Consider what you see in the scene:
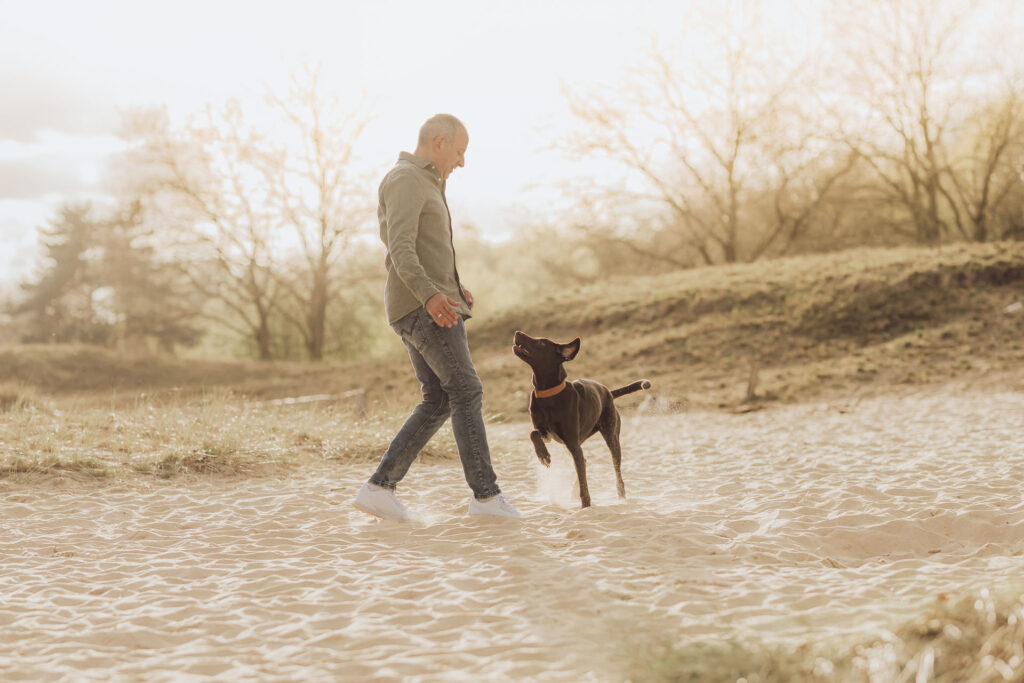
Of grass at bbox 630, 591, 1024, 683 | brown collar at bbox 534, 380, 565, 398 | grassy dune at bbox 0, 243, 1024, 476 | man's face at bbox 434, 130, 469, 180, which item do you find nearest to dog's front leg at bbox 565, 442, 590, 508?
brown collar at bbox 534, 380, 565, 398

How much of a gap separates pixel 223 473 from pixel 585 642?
4.77 m

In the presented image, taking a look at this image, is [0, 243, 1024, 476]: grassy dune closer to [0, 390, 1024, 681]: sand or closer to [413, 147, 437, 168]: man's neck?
[0, 390, 1024, 681]: sand

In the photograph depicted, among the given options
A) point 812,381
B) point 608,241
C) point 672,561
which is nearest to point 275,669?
point 672,561

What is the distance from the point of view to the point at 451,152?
198 inches

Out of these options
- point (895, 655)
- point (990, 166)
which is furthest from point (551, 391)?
point (990, 166)

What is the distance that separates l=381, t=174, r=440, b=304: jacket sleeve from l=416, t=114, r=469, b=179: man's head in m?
0.26

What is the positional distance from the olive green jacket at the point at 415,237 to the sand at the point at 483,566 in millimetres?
1430

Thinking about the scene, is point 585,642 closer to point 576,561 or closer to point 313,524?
point 576,561

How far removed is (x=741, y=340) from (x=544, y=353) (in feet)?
39.9

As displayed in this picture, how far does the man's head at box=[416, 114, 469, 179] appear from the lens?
4.99 meters

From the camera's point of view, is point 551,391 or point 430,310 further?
point 551,391

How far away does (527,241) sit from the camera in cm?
2902

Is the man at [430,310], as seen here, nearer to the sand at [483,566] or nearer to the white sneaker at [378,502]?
the white sneaker at [378,502]

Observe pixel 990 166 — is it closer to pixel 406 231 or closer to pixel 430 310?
pixel 406 231
